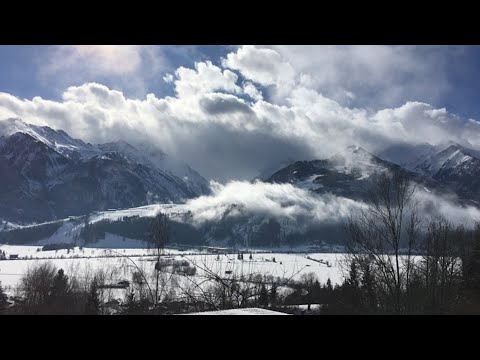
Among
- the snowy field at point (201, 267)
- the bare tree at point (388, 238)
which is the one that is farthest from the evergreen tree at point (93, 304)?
the bare tree at point (388, 238)

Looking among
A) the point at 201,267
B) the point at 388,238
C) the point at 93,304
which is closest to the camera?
the point at 201,267

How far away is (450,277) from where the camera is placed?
24344 mm

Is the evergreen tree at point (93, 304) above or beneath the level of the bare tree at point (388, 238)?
beneath

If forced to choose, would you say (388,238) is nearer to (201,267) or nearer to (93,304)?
(201,267)

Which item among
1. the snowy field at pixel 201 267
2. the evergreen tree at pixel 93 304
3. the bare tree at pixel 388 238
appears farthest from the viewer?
the evergreen tree at pixel 93 304

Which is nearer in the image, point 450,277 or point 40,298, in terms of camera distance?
point 450,277

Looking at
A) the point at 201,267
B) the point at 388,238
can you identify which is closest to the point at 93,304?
the point at 388,238

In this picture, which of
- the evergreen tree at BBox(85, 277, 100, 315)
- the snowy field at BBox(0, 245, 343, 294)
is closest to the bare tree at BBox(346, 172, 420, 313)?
the snowy field at BBox(0, 245, 343, 294)

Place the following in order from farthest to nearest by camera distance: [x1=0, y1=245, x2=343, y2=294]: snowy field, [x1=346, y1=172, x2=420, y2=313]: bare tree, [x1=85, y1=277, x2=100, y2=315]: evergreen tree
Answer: [x1=85, y1=277, x2=100, y2=315]: evergreen tree, [x1=346, y1=172, x2=420, y2=313]: bare tree, [x1=0, y1=245, x2=343, y2=294]: snowy field

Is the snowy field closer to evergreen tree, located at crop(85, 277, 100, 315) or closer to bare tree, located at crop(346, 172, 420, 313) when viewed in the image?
bare tree, located at crop(346, 172, 420, 313)

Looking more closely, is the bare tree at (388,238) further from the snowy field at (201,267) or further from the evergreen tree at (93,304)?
the evergreen tree at (93,304)
